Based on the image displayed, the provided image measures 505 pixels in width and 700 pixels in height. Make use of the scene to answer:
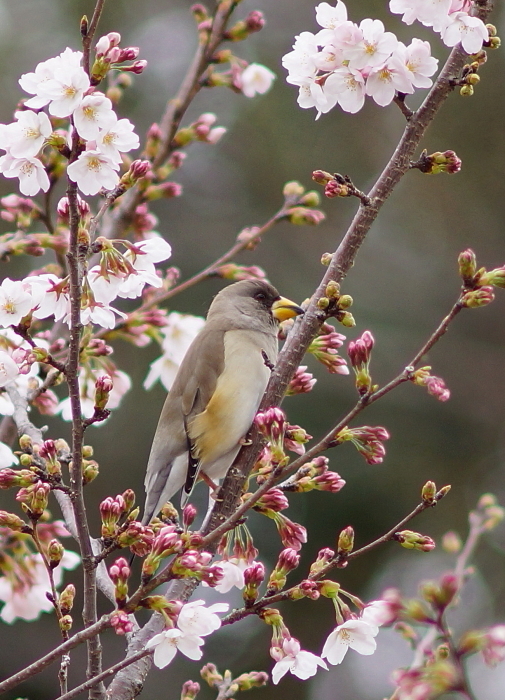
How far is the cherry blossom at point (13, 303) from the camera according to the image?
2.28 meters

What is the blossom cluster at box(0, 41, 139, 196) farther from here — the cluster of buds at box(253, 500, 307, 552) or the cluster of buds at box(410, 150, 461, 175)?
A: the cluster of buds at box(253, 500, 307, 552)

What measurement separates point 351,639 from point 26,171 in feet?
4.94

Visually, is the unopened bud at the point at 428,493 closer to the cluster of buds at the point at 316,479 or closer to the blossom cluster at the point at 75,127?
the cluster of buds at the point at 316,479

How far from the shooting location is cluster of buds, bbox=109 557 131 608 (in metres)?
2.07

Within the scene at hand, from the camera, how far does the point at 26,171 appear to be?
230cm

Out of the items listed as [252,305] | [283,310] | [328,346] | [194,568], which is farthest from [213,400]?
[194,568]

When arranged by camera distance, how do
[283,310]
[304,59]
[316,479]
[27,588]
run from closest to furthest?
[316,479] → [304,59] → [27,588] → [283,310]

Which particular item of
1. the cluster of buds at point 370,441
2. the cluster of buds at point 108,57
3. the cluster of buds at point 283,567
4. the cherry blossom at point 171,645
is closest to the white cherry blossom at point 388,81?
the cluster of buds at point 108,57

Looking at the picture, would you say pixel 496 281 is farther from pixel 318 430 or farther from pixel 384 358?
pixel 384 358

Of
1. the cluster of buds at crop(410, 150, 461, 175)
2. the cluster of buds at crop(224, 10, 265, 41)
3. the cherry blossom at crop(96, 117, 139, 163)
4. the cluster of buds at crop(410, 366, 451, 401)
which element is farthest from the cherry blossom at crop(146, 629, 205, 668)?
the cluster of buds at crop(224, 10, 265, 41)

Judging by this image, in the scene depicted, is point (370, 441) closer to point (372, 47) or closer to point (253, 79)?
point (372, 47)

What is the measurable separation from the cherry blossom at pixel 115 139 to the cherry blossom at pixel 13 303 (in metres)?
0.44

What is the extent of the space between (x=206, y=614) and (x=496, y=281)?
108cm

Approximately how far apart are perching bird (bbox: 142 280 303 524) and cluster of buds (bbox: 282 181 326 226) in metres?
0.47
